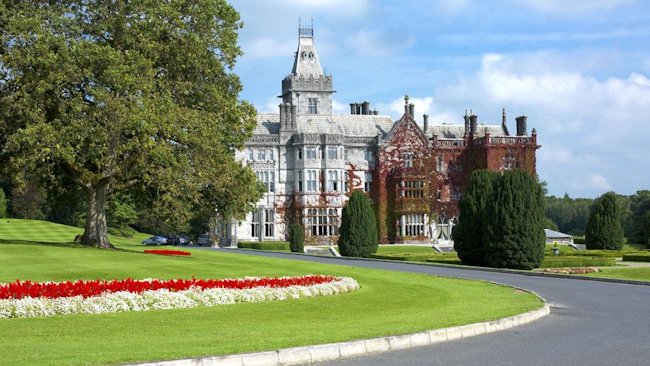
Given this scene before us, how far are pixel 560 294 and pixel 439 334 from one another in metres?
11.9

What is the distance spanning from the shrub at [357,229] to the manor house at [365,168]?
2785 centimetres

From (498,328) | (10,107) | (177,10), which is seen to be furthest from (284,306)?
(177,10)

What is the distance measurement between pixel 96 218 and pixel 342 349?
1186 inches

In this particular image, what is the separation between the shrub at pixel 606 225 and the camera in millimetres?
61062

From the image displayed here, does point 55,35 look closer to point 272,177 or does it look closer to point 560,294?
point 560,294

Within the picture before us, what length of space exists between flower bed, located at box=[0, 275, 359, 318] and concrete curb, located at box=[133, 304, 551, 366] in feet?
22.1

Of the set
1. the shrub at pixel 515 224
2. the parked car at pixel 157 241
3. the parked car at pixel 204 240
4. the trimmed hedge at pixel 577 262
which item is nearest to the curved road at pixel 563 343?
the shrub at pixel 515 224

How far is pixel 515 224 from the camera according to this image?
39969 mm

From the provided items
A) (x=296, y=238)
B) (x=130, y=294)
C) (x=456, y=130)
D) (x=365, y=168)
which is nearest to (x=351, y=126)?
(x=365, y=168)

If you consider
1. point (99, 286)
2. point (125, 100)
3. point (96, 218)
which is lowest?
point (99, 286)

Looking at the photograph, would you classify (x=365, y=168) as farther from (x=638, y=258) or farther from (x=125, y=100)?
(x=125, y=100)

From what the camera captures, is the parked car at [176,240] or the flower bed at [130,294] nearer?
the flower bed at [130,294]

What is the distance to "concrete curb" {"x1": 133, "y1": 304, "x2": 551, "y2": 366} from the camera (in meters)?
11.0

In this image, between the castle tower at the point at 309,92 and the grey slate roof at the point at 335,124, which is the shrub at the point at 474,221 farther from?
the castle tower at the point at 309,92
